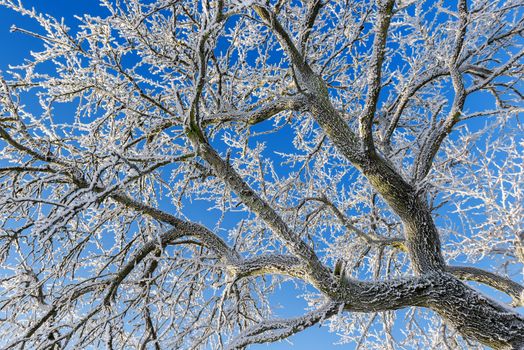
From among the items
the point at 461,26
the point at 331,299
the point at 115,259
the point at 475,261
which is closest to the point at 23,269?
the point at 115,259

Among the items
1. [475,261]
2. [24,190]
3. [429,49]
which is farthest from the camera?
[429,49]

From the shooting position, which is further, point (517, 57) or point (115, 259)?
point (115, 259)

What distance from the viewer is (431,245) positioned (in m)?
4.59

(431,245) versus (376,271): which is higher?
(376,271)

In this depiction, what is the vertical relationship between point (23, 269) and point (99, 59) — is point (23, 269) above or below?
below

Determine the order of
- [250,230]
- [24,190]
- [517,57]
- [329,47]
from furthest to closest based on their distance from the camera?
1. [250,230]
2. [329,47]
3. [24,190]
4. [517,57]

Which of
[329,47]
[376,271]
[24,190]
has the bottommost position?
[376,271]

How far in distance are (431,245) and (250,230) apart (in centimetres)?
281

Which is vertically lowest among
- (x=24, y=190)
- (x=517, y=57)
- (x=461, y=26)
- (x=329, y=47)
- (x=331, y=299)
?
(x=331, y=299)

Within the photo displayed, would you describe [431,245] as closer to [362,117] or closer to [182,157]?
[362,117]

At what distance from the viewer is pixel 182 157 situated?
155 inches

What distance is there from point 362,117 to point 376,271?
2701 mm

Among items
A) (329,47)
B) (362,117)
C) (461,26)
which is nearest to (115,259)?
(362,117)

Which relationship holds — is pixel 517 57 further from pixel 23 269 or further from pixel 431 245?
pixel 23 269
